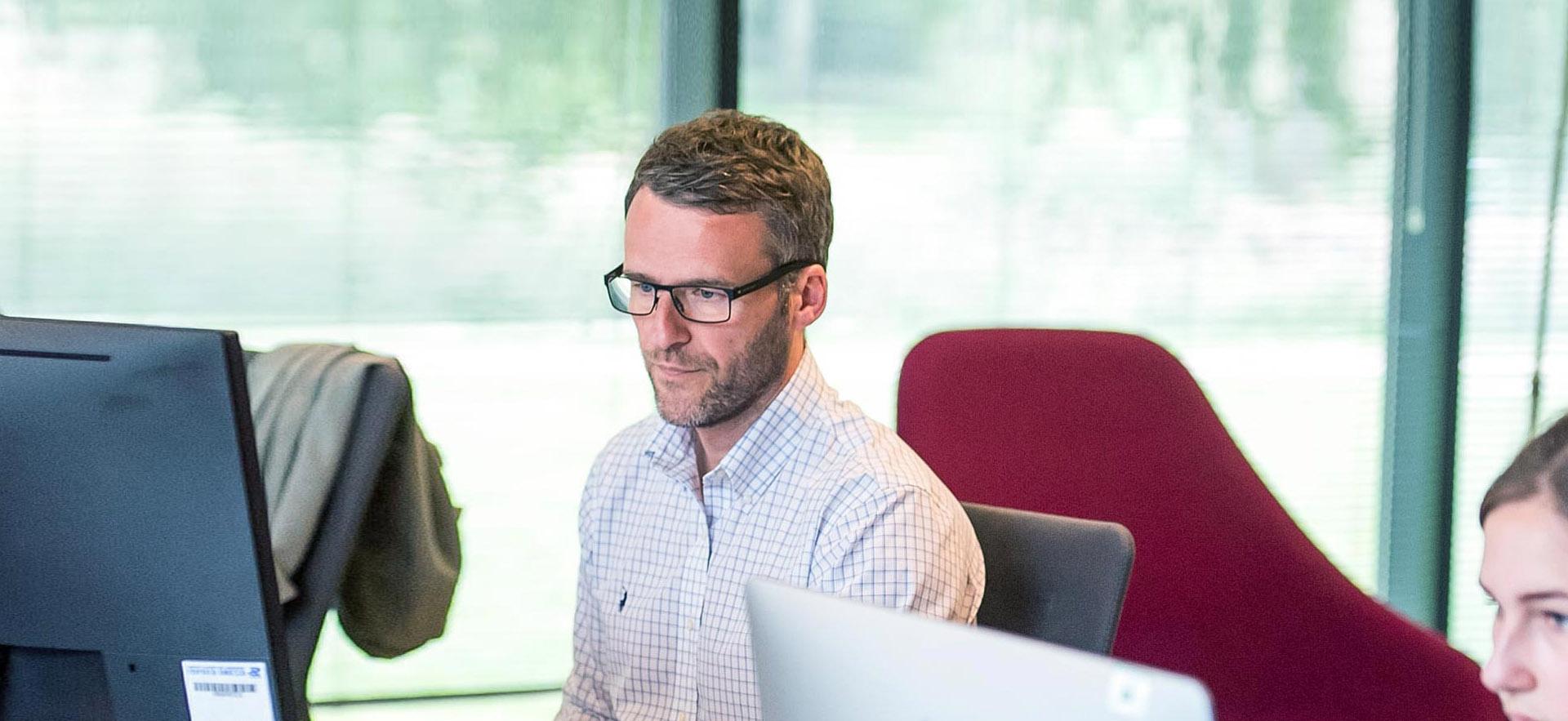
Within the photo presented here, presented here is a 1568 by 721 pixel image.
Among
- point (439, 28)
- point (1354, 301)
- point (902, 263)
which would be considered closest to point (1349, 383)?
point (1354, 301)

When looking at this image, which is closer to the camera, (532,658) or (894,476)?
(894,476)

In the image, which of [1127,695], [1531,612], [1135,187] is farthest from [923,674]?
[1135,187]

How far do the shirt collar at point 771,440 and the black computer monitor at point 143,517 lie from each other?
0.68 m

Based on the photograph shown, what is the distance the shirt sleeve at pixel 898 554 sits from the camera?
1.49m

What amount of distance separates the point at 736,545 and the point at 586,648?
0.27 meters

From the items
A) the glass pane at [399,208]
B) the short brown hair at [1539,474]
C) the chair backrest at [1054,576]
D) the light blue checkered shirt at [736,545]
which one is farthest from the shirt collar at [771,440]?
the glass pane at [399,208]

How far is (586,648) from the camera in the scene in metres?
1.81

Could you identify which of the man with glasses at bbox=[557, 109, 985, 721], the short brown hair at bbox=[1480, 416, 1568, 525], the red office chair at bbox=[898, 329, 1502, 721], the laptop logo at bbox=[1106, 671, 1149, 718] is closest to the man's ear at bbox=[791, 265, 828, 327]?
the man with glasses at bbox=[557, 109, 985, 721]

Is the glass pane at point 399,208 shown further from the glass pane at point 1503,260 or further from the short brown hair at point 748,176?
the glass pane at point 1503,260

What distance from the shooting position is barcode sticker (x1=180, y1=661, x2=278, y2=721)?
3.34 feet

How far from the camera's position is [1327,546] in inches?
145

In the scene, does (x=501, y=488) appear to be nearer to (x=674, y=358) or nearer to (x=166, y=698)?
(x=674, y=358)

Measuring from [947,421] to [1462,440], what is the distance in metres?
1.97

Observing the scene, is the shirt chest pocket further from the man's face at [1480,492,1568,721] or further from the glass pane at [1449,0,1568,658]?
the glass pane at [1449,0,1568,658]
